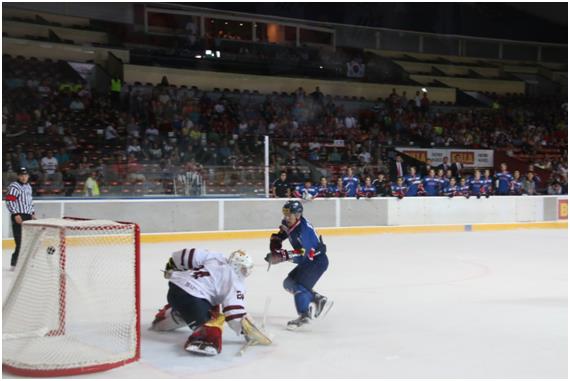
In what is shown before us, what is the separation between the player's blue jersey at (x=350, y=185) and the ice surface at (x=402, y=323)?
10.6 ft

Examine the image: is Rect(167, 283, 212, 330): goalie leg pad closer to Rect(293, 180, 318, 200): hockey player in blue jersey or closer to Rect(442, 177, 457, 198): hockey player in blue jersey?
Rect(293, 180, 318, 200): hockey player in blue jersey

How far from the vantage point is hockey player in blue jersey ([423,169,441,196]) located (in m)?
14.3

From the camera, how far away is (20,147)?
492 inches

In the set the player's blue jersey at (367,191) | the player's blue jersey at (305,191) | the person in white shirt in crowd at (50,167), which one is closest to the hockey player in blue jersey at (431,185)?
the player's blue jersey at (367,191)

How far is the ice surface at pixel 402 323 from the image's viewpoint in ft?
13.6

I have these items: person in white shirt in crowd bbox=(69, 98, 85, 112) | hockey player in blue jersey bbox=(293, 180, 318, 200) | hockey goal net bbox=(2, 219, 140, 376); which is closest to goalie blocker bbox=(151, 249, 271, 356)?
hockey goal net bbox=(2, 219, 140, 376)

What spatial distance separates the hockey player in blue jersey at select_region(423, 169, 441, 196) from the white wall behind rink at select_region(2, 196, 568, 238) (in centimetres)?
28

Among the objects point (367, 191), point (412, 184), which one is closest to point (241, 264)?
point (367, 191)

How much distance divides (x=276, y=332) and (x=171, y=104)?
44.9ft

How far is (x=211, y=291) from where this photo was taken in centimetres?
464

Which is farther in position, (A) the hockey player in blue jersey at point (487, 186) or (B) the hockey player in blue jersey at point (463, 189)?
(A) the hockey player in blue jersey at point (487, 186)

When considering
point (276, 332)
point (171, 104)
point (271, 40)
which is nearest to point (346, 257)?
point (276, 332)

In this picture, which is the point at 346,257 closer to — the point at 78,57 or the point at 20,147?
the point at 20,147

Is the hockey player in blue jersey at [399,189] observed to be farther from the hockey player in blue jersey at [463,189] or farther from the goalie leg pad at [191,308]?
the goalie leg pad at [191,308]
